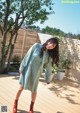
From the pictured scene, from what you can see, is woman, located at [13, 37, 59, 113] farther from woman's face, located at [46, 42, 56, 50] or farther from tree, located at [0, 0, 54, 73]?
tree, located at [0, 0, 54, 73]

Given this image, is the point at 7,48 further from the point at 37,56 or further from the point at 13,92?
the point at 37,56

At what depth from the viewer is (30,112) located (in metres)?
3.72

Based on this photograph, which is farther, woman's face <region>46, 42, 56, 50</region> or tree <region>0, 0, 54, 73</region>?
tree <region>0, 0, 54, 73</region>

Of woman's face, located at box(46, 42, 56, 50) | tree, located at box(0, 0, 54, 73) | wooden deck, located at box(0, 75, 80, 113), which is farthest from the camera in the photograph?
tree, located at box(0, 0, 54, 73)

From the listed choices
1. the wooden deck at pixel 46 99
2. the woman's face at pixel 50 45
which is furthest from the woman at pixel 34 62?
the wooden deck at pixel 46 99

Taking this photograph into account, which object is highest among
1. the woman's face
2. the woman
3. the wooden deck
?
the woman's face

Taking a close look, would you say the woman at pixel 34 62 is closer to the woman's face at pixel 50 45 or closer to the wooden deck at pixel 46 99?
the woman's face at pixel 50 45

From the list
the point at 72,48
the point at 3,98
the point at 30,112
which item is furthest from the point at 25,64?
the point at 72,48

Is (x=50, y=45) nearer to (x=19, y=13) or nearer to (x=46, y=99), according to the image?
(x=46, y=99)

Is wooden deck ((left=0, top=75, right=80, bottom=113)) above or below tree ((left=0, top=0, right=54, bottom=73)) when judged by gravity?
below

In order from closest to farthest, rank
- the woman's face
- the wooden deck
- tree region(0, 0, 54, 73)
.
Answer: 1. the woman's face
2. the wooden deck
3. tree region(0, 0, 54, 73)

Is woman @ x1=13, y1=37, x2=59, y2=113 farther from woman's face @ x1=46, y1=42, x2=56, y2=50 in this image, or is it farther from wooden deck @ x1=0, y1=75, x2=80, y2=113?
wooden deck @ x1=0, y1=75, x2=80, y2=113

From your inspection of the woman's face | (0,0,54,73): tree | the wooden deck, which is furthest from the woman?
(0,0,54,73): tree

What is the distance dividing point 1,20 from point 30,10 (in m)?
1.15
